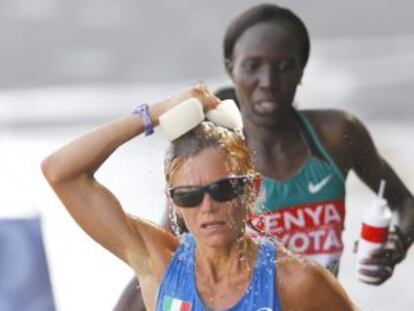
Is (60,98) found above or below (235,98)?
below

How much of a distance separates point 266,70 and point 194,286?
2.02 m

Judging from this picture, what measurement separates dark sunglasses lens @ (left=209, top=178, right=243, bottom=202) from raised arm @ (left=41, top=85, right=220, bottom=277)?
1.07ft

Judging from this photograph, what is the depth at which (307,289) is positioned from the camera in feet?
16.6

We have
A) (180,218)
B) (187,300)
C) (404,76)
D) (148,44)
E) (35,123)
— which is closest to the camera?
(187,300)

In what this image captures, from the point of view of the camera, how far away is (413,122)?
461 inches

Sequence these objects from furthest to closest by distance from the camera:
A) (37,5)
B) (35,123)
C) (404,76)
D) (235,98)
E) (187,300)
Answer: (37,5) → (404,76) → (35,123) → (235,98) → (187,300)

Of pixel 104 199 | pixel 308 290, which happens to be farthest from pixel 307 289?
pixel 104 199

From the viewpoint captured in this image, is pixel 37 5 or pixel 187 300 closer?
pixel 187 300

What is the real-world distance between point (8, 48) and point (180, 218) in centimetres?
849

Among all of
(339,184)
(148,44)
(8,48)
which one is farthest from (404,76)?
(339,184)

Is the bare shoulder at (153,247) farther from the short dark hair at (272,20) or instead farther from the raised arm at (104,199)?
the short dark hair at (272,20)

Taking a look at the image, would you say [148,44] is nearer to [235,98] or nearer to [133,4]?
[133,4]

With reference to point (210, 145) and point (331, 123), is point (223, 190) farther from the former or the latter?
point (331, 123)

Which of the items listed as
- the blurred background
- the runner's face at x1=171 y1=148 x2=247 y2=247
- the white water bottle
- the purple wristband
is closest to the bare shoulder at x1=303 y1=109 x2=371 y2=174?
the white water bottle
